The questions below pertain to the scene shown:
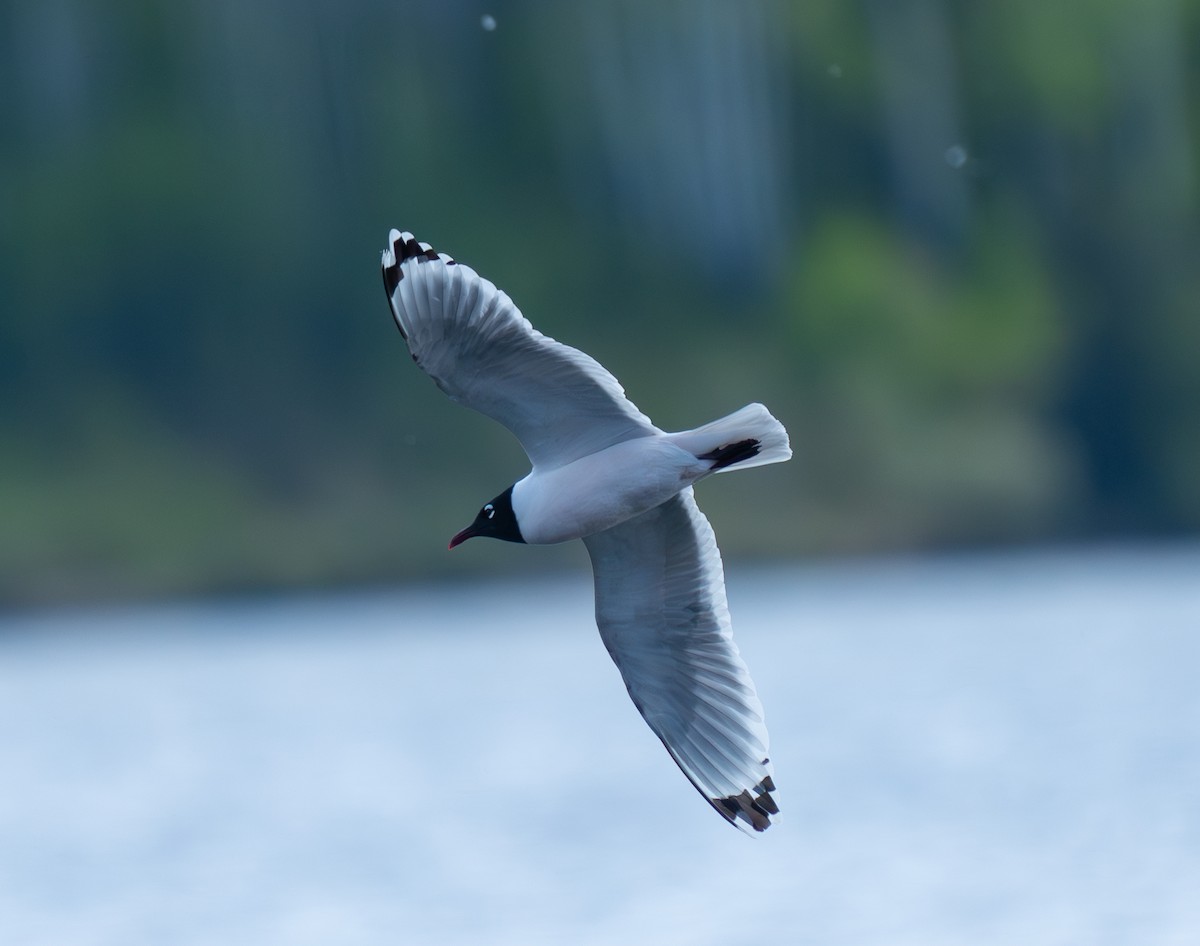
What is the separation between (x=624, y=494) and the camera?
17.5ft

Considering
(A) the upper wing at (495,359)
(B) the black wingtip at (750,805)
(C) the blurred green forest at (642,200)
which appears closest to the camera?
(A) the upper wing at (495,359)

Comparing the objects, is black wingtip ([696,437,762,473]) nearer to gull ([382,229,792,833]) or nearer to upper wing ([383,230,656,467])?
gull ([382,229,792,833])

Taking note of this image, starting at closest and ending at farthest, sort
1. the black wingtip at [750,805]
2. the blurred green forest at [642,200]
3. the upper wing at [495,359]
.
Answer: the upper wing at [495,359] < the black wingtip at [750,805] < the blurred green forest at [642,200]

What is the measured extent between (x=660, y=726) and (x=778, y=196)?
48.7ft

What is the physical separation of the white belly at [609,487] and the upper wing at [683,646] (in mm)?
299

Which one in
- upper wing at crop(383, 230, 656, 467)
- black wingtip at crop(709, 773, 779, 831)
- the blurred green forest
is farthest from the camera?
the blurred green forest

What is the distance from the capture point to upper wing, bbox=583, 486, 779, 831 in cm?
575

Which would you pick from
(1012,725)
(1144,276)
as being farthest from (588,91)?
(1012,725)

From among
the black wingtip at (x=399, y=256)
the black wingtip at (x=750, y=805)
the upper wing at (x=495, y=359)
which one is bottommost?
the black wingtip at (x=750, y=805)

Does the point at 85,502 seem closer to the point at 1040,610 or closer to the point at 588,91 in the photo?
the point at 588,91

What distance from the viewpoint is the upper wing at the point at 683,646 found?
5.75 m

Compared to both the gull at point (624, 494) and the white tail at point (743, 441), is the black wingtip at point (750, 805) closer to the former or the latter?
the gull at point (624, 494)

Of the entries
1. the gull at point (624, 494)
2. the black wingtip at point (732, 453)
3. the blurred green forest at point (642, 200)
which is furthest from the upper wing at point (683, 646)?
the blurred green forest at point (642, 200)

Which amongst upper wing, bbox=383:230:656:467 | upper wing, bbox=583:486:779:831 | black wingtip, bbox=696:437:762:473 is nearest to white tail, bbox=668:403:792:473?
black wingtip, bbox=696:437:762:473
